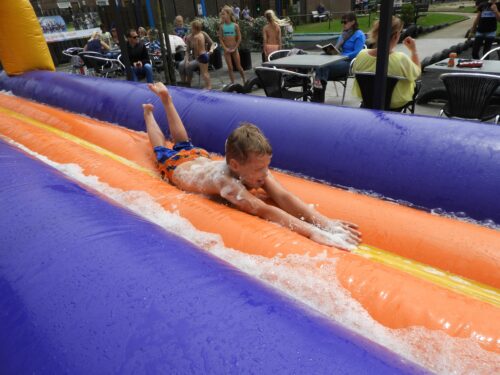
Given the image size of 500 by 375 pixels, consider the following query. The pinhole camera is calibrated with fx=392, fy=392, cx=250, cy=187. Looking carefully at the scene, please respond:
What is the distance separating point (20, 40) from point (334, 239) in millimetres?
5019

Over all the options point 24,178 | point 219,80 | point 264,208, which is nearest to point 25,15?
point 219,80

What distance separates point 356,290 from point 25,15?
5341 millimetres

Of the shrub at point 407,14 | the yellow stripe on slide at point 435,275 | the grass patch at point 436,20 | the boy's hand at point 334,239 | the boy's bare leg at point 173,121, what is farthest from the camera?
the grass patch at point 436,20

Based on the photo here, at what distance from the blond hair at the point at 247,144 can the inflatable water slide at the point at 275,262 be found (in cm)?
26

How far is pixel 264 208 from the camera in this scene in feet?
5.81

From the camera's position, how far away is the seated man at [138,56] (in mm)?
6129

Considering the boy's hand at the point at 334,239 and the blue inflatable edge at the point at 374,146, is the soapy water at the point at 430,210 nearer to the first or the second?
the blue inflatable edge at the point at 374,146

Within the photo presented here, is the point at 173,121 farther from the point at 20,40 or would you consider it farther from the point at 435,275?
the point at 20,40

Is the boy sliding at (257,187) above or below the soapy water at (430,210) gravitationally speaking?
above

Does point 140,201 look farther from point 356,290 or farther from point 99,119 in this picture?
point 99,119

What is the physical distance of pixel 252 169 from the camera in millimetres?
1759

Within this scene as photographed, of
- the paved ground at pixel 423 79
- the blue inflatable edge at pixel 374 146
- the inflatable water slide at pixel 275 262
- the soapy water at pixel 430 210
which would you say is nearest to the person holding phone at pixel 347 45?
the paved ground at pixel 423 79

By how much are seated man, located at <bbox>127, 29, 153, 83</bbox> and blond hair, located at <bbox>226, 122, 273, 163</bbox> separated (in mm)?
4887

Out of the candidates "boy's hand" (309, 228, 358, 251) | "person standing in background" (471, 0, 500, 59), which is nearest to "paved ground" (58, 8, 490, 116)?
"person standing in background" (471, 0, 500, 59)
